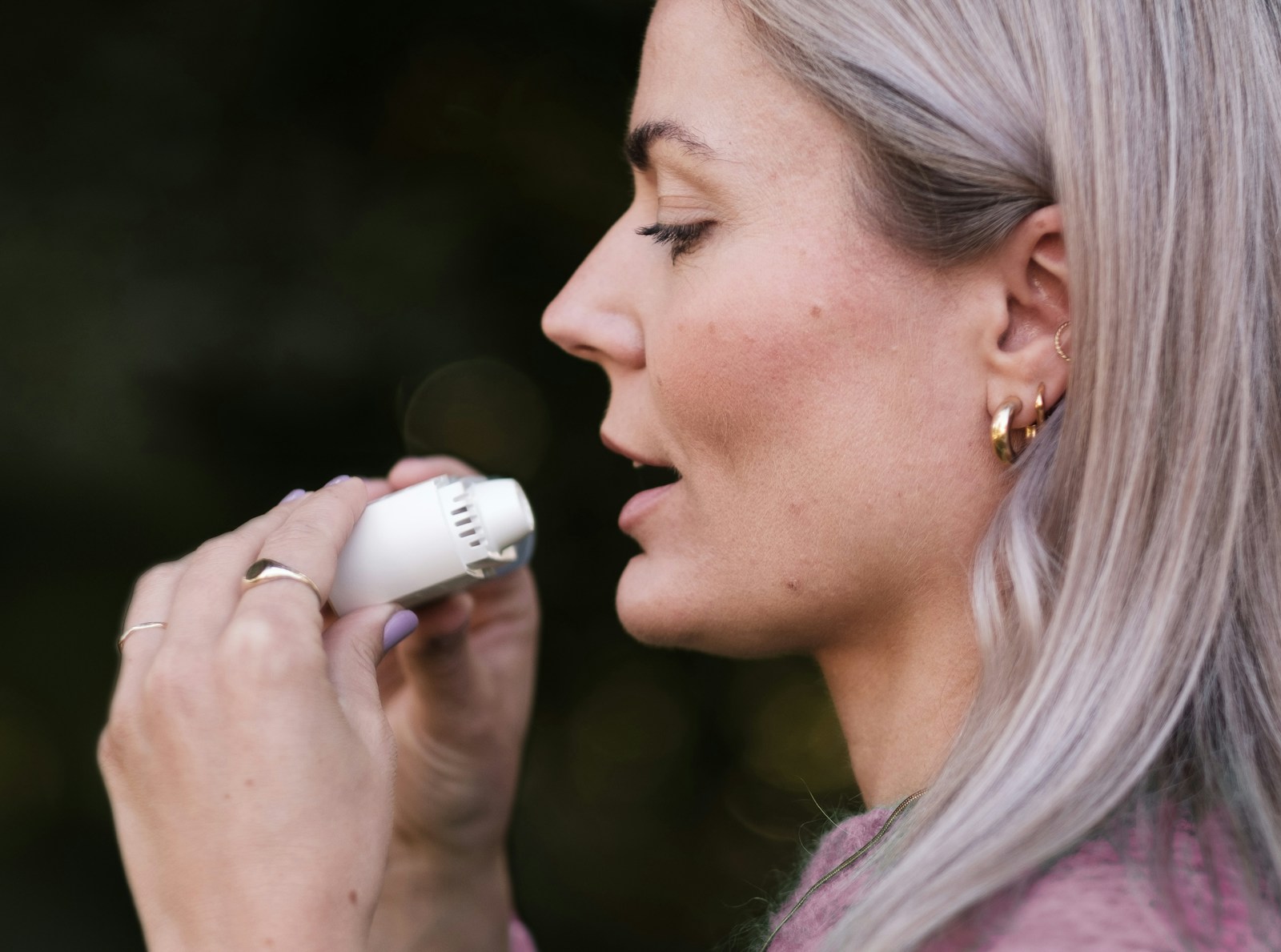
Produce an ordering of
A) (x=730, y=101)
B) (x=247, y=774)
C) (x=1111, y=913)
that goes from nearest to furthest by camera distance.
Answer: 1. (x=1111, y=913)
2. (x=247, y=774)
3. (x=730, y=101)

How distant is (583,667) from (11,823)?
1.17 metres

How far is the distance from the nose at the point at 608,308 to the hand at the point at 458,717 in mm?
315

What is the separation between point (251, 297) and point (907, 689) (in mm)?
1489

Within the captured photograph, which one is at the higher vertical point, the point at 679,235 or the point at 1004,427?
the point at 679,235

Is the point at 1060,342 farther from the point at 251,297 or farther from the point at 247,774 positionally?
the point at 251,297

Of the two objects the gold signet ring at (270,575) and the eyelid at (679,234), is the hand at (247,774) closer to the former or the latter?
the gold signet ring at (270,575)

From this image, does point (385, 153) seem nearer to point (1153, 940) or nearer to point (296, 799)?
point (296, 799)

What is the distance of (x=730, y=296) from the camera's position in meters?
1.19

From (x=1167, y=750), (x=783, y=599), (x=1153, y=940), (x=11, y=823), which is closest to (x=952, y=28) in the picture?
(x=783, y=599)

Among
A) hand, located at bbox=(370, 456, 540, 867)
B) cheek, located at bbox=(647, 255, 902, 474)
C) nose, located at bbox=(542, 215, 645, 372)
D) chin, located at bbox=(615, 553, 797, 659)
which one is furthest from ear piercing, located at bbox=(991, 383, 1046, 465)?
hand, located at bbox=(370, 456, 540, 867)

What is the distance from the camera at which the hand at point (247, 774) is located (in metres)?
0.96

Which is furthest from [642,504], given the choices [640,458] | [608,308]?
[608,308]

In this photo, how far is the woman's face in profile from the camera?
3.79ft

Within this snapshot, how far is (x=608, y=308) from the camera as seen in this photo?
1339mm
